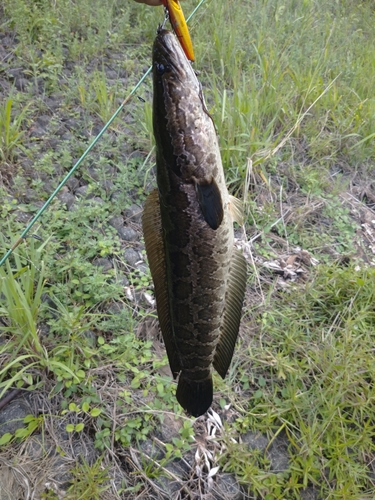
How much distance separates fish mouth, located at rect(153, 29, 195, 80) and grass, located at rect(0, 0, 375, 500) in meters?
1.20

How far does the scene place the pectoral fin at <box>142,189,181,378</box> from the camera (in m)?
1.43

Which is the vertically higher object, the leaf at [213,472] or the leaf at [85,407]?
the leaf at [85,407]

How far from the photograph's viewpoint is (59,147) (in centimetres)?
299

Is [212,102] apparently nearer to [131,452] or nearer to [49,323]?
[49,323]

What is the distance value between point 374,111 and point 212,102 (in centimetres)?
137

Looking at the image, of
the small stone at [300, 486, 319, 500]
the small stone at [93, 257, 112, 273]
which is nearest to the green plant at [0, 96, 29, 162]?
the small stone at [93, 257, 112, 273]

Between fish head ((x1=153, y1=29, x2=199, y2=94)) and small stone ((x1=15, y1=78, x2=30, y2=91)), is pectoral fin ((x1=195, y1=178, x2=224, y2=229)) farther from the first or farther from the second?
small stone ((x1=15, y1=78, x2=30, y2=91))

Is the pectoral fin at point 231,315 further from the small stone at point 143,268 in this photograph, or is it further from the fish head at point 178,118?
the small stone at point 143,268

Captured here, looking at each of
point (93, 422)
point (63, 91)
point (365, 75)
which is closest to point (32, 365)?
point (93, 422)

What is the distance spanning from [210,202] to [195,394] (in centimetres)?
67

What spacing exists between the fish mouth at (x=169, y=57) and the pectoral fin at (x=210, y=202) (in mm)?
355

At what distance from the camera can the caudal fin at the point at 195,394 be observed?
1.47 meters

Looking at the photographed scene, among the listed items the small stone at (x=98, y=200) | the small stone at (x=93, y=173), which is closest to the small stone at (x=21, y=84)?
the small stone at (x=93, y=173)

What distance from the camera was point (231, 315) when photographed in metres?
1.56
